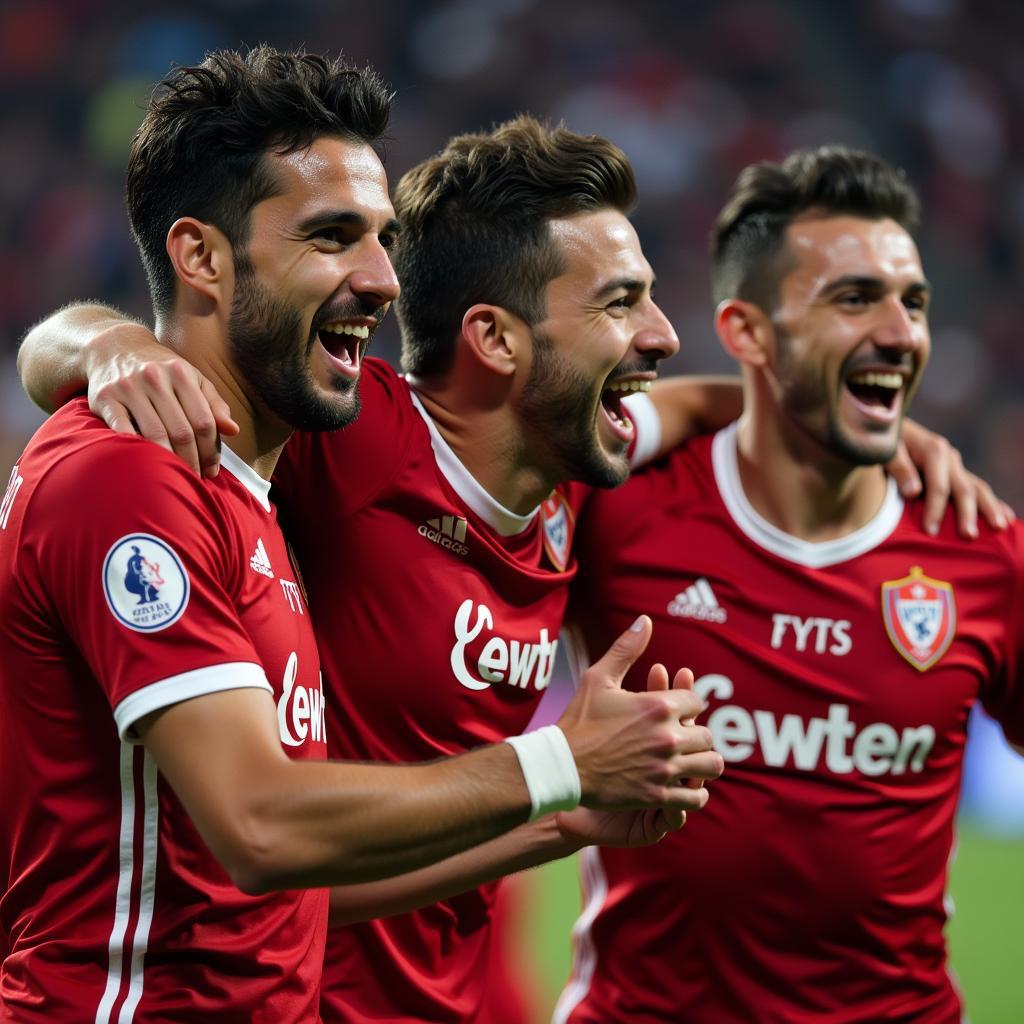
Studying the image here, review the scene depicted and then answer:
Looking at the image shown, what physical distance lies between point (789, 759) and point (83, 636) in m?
1.81

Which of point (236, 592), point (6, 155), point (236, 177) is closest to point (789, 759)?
point (236, 592)

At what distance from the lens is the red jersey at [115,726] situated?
2193mm

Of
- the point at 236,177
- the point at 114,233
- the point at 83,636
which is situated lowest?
the point at 83,636

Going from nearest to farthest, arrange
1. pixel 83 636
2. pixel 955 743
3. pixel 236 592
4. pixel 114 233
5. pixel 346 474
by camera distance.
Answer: pixel 83 636 → pixel 236 592 → pixel 346 474 → pixel 955 743 → pixel 114 233

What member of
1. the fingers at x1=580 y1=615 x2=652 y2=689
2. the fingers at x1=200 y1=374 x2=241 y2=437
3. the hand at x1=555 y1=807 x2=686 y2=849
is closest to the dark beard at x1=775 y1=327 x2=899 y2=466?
the hand at x1=555 y1=807 x2=686 y2=849

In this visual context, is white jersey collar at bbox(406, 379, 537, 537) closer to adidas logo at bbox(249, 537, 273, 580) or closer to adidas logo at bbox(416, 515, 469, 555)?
adidas logo at bbox(416, 515, 469, 555)

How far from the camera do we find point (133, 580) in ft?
7.18

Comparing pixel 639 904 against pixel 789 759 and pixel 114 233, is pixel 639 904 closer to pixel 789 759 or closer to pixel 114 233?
pixel 789 759

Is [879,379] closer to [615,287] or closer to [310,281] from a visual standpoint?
[615,287]

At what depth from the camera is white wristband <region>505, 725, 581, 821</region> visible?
90.5 inches

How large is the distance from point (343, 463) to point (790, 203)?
162 cm

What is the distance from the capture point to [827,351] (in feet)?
12.3

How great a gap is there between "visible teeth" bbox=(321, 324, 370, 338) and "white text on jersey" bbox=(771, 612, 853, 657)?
4.29 ft

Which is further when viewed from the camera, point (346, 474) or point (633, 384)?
point (633, 384)
